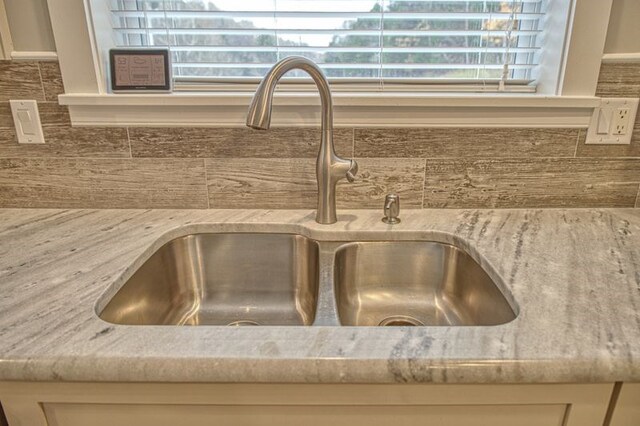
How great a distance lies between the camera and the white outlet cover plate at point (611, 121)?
105 centimetres

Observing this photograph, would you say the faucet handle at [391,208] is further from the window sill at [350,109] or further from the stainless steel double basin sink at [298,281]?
the window sill at [350,109]

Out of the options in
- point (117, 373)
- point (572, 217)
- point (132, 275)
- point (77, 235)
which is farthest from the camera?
point (572, 217)

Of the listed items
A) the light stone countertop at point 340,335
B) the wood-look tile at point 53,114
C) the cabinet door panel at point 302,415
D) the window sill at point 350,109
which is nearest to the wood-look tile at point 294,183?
the window sill at point 350,109

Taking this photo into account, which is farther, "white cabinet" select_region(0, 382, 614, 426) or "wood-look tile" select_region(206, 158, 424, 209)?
"wood-look tile" select_region(206, 158, 424, 209)

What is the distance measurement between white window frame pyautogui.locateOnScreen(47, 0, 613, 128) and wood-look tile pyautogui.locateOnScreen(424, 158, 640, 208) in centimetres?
11

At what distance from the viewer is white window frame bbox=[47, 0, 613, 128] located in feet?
3.28

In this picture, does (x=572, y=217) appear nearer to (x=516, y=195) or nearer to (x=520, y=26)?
(x=516, y=195)

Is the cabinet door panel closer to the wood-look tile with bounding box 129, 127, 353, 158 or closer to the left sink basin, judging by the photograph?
the left sink basin

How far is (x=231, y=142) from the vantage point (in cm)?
110

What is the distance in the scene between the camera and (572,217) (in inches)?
43.0

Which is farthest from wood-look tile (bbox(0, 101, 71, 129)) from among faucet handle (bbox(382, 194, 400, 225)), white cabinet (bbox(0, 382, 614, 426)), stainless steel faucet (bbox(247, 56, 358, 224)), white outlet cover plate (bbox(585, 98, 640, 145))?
white outlet cover plate (bbox(585, 98, 640, 145))

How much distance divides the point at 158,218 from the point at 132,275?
0.91ft

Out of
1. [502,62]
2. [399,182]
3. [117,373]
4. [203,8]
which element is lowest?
[117,373]

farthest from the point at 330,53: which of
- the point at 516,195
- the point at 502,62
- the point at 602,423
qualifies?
the point at 602,423
